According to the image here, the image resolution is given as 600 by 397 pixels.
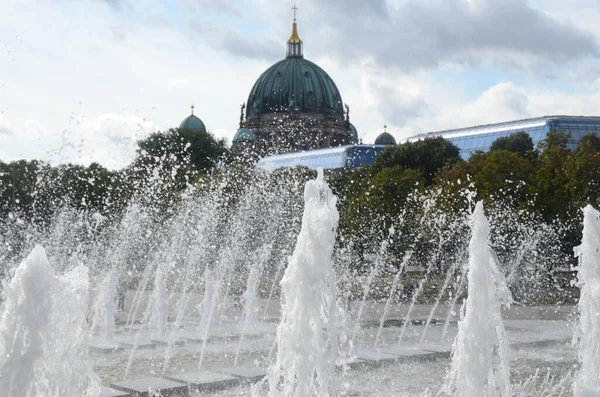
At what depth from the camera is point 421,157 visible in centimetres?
5622

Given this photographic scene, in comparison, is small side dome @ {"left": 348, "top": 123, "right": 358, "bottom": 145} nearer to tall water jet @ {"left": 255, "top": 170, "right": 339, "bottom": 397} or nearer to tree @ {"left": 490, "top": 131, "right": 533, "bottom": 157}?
tree @ {"left": 490, "top": 131, "right": 533, "bottom": 157}

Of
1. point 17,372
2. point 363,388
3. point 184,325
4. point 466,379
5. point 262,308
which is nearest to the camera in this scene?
point 17,372

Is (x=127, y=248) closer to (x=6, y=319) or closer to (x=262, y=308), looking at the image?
(x=262, y=308)

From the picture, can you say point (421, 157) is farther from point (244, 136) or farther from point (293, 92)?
point (293, 92)

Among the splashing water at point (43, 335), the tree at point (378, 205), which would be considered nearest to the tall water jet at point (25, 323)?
the splashing water at point (43, 335)

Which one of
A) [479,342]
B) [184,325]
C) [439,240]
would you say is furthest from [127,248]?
[479,342]

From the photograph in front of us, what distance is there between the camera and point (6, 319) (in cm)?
733

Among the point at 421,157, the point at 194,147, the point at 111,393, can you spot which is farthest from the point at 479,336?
the point at 194,147

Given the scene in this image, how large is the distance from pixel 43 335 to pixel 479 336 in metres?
4.55

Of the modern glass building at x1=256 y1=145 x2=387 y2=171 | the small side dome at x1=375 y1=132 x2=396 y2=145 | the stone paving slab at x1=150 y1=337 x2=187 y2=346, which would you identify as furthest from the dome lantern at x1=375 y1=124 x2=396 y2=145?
the stone paving slab at x1=150 y1=337 x2=187 y2=346

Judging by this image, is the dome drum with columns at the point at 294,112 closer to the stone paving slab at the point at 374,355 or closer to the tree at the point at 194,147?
the tree at the point at 194,147

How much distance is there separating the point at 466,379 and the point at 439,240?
2885cm

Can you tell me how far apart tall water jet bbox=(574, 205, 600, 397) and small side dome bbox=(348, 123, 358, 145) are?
113988mm

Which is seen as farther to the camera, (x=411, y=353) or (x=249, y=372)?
(x=411, y=353)
